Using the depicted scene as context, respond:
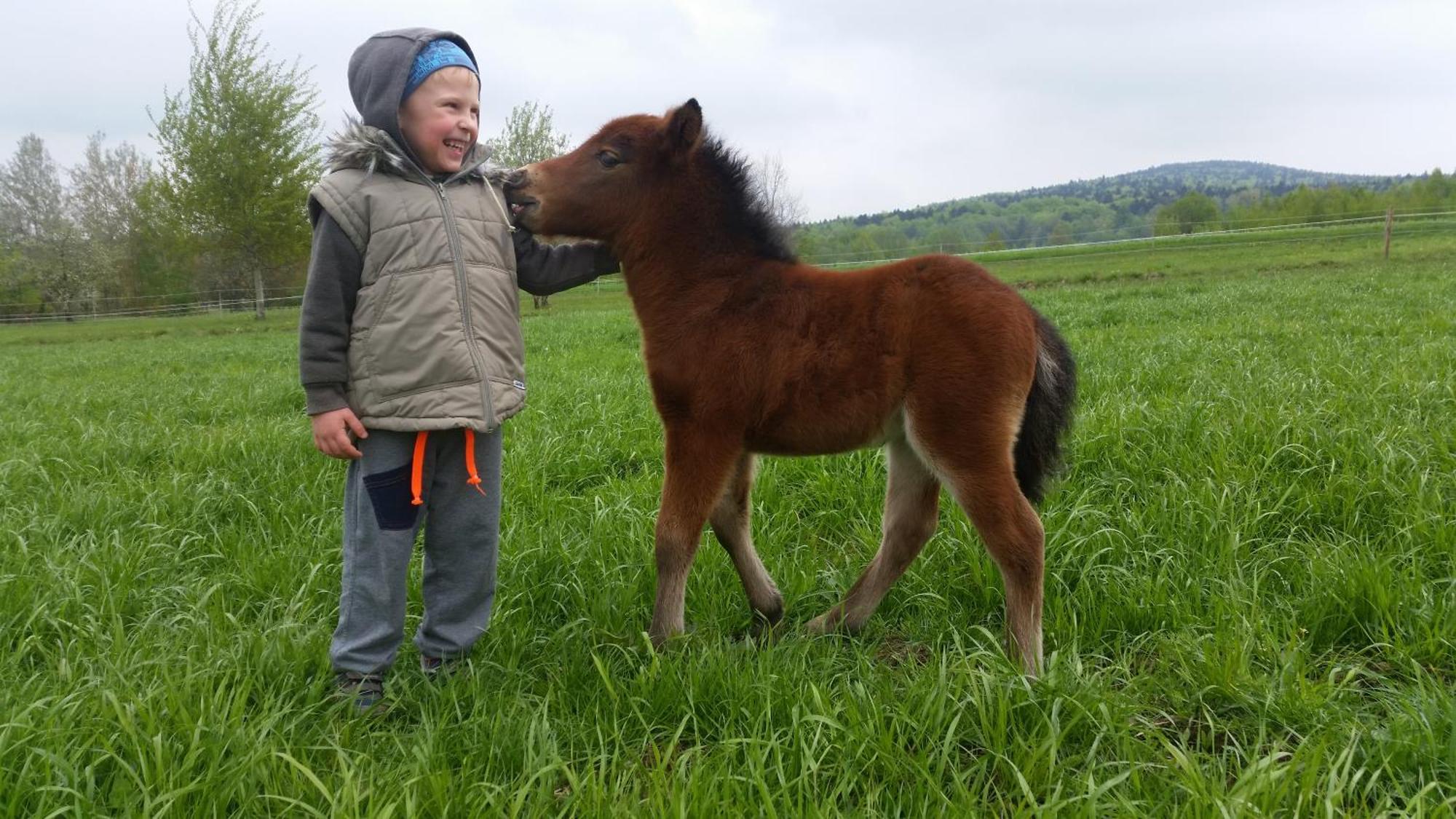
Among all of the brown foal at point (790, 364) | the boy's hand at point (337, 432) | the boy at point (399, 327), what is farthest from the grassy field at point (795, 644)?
the boy's hand at point (337, 432)

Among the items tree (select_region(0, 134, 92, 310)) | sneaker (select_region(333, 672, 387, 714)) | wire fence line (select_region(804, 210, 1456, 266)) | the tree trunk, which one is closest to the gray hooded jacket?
sneaker (select_region(333, 672, 387, 714))

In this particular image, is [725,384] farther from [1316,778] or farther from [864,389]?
[1316,778]

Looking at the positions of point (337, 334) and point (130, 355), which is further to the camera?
point (130, 355)

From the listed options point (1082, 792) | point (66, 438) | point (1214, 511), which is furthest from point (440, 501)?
point (66, 438)

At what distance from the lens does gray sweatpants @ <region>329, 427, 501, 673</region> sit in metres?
2.42

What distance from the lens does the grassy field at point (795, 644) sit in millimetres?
1905

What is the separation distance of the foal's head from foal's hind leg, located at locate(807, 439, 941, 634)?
979 millimetres

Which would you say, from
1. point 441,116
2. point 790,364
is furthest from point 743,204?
point 441,116

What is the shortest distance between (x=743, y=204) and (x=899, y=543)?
4.68ft

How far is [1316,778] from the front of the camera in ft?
6.10

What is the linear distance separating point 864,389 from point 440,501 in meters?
1.48

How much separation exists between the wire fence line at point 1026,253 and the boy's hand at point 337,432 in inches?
924

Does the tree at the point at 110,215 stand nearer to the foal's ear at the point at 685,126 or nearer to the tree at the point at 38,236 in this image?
the tree at the point at 38,236

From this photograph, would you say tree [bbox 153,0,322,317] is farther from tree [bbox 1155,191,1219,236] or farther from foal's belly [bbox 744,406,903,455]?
tree [bbox 1155,191,1219,236]
